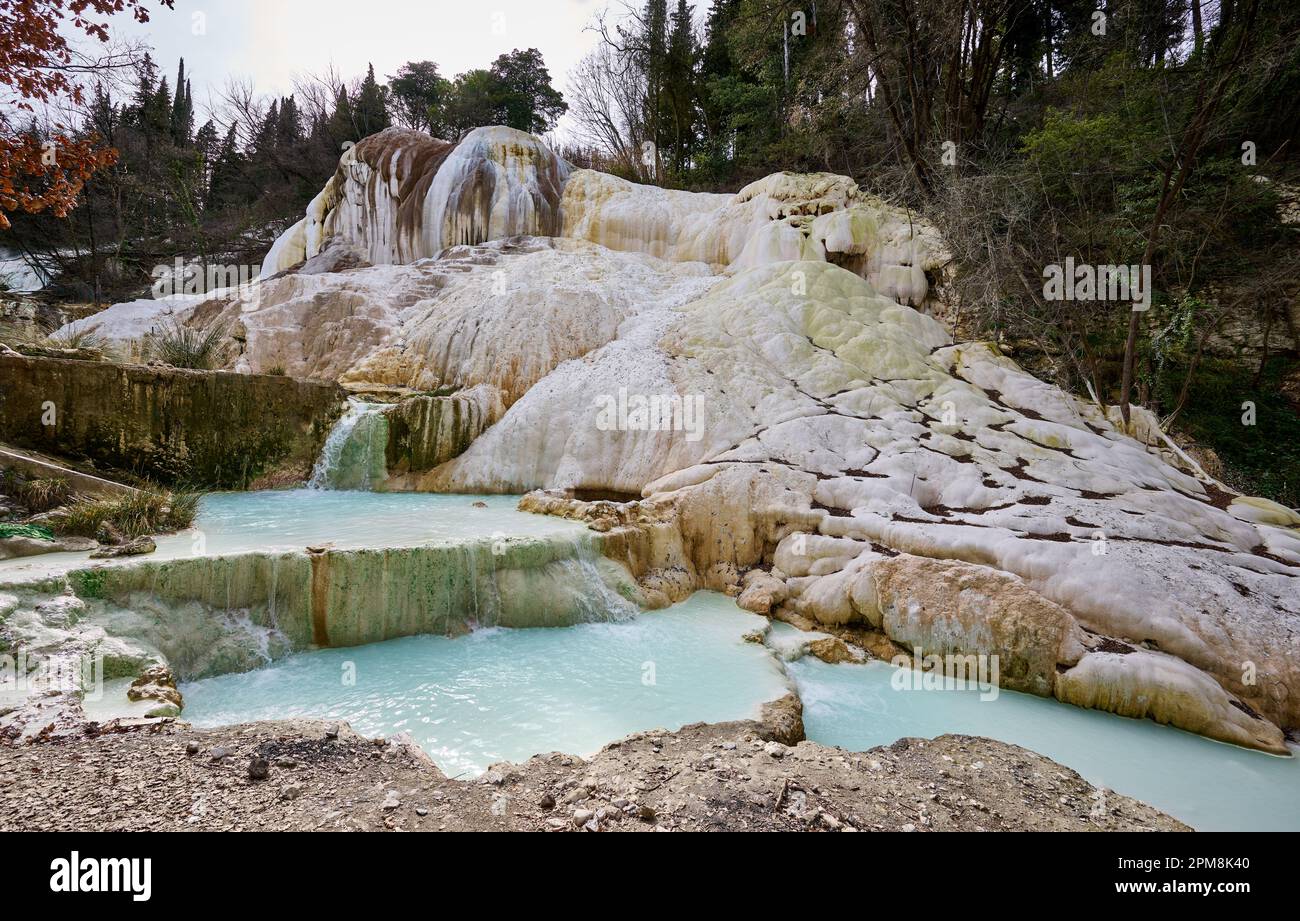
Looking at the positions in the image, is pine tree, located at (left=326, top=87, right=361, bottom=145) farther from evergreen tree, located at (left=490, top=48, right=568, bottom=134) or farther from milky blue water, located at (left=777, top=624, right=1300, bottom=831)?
milky blue water, located at (left=777, top=624, right=1300, bottom=831)

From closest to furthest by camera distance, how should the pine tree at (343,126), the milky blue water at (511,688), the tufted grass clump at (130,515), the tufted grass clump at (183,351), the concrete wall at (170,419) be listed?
the milky blue water at (511,688) < the tufted grass clump at (130,515) < the concrete wall at (170,419) < the tufted grass clump at (183,351) < the pine tree at (343,126)

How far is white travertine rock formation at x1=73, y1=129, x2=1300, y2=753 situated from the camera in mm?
4430

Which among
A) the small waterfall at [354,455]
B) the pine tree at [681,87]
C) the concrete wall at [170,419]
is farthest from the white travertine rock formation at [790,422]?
the pine tree at [681,87]

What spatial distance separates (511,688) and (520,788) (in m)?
1.57

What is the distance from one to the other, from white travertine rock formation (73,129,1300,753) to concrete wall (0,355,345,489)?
60.9 inches

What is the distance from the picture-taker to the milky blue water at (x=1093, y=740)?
3125 mm

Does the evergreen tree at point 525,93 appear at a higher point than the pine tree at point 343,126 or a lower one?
higher

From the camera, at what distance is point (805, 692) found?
13.9ft

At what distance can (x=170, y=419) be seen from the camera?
7.05 meters

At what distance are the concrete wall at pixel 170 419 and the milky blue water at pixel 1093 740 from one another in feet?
24.8

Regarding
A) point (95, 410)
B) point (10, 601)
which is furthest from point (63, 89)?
point (10, 601)

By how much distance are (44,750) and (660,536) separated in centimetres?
461

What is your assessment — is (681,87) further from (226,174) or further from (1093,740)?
(1093,740)

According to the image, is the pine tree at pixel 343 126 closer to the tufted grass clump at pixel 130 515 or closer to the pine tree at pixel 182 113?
the pine tree at pixel 182 113
